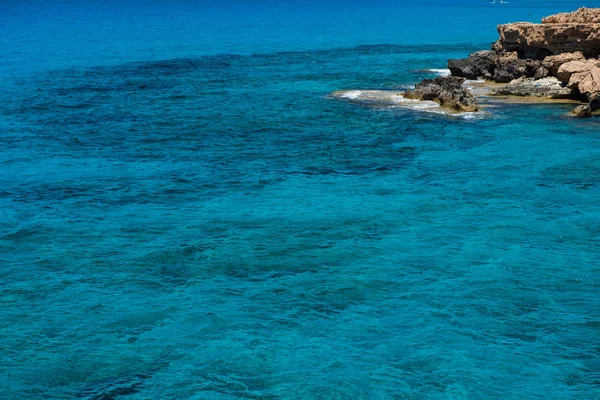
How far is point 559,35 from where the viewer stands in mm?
41531

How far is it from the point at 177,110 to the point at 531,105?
762 inches

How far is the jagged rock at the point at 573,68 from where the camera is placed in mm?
38594

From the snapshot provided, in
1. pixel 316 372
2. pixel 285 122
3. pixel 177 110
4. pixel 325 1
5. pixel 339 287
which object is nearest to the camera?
pixel 316 372

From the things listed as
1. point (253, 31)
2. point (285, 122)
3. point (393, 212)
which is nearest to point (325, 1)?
point (253, 31)

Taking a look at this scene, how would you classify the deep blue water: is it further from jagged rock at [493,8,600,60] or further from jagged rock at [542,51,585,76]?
jagged rock at [493,8,600,60]

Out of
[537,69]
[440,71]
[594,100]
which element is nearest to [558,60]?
[537,69]

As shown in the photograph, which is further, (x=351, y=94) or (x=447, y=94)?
A: (x=351, y=94)

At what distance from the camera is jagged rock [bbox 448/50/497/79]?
45.3 meters

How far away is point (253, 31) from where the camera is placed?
88.4 m

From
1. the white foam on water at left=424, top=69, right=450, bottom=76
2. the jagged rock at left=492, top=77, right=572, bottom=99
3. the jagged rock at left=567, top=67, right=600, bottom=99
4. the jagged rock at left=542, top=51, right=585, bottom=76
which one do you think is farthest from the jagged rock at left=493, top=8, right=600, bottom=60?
the white foam on water at left=424, top=69, right=450, bottom=76

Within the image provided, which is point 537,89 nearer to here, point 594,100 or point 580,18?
point 594,100

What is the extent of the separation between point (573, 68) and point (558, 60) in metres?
1.78

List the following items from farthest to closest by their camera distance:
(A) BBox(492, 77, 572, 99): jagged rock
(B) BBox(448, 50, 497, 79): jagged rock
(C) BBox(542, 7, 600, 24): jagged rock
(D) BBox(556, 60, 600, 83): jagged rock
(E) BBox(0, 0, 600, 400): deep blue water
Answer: (B) BBox(448, 50, 497, 79): jagged rock < (C) BBox(542, 7, 600, 24): jagged rock < (A) BBox(492, 77, 572, 99): jagged rock < (D) BBox(556, 60, 600, 83): jagged rock < (E) BBox(0, 0, 600, 400): deep blue water

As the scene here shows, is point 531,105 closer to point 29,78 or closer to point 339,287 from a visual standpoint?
point 339,287
